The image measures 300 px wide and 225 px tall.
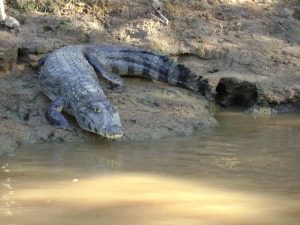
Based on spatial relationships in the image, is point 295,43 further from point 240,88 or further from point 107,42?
point 107,42

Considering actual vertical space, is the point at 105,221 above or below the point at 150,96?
above

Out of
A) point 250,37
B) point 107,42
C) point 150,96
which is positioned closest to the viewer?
point 150,96

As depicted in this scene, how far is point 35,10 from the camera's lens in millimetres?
10070

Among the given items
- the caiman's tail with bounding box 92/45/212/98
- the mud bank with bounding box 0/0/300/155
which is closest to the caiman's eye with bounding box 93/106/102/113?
the mud bank with bounding box 0/0/300/155

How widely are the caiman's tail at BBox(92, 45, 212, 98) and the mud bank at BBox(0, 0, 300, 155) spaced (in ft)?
0.54

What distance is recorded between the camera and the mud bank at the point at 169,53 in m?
7.43

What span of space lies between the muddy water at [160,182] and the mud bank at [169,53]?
19.4 inches

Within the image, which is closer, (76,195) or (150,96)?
(76,195)

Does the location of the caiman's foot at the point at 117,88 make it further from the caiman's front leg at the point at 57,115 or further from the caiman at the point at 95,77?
the caiman's front leg at the point at 57,115

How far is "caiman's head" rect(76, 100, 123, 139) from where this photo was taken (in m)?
6.86

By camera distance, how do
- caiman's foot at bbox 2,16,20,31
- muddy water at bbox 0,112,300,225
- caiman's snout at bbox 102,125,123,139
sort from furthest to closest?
caiman's foot at bbox 2,16,20,31 < caiman's snout at bbox 102,125,123,139 < muddy water at bbox 0,112,300,225

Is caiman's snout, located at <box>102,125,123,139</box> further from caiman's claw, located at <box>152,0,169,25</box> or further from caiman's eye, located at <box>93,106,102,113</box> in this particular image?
caiman's claw, located at <box>152,0,169,25</box>

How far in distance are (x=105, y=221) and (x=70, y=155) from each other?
7.17 ft

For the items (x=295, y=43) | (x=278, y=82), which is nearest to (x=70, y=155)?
(x=278, y=82)
